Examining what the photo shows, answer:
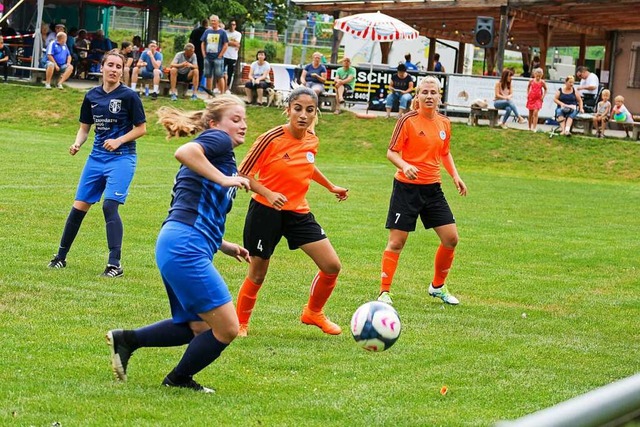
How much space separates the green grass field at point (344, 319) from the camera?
567 centimetres

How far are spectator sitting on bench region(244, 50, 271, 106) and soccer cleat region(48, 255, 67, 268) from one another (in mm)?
21440

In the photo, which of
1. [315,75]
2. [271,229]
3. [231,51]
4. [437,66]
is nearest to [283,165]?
[271,229]

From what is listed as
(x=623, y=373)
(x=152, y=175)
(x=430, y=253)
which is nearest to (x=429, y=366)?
(x=623, y=373)

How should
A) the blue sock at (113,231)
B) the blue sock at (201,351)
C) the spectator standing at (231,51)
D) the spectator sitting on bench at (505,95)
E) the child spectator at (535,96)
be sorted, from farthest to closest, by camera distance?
the spectator standing at (231,51) < the spectator sitting on bench at (505,95) < the child spectator at (535,96) < the blue sock at (113,231) < the blue sock at (201,351)

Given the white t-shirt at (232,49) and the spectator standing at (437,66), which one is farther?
the spectator standing at (437,66)

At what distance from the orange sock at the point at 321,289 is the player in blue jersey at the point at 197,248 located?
1.79 meters

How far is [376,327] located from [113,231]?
4.11 m

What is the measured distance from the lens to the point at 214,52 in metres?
28.9

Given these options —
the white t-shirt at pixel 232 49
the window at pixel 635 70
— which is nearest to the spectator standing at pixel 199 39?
the white t-shirt at pixel 232 49

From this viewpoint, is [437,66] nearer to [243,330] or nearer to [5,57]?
[5,57]

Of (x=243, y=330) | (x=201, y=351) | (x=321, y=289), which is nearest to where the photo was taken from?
(x=201, y=351)

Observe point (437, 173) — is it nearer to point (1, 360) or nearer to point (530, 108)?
point (1, 360)

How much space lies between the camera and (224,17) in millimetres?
44000

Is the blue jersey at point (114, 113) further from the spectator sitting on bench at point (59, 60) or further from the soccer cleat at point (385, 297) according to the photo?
the spectator sitting on bench at point (59, 60)
